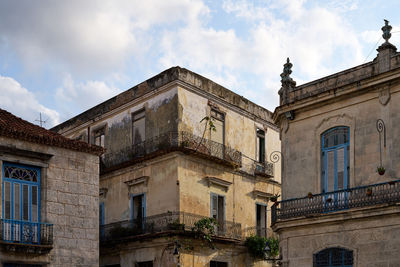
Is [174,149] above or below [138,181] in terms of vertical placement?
above

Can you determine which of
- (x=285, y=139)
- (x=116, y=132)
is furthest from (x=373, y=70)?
(x=116, y=132)

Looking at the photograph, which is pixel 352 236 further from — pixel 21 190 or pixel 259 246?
pixel 21 190

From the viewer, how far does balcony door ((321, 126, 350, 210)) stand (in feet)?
55.1

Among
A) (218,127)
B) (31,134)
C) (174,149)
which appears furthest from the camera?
(218,127)

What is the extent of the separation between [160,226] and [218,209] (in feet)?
10.1

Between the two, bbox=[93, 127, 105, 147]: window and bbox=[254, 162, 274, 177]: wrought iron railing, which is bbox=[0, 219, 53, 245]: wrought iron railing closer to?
bbox=[93, 127, 105, 147]: window

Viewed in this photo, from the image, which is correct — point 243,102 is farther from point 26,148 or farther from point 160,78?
point 26,148

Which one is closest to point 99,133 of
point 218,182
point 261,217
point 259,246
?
point 218,182

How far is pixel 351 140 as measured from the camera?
17094 millimetres

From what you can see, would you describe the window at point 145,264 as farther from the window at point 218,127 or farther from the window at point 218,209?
the window at point 218,127

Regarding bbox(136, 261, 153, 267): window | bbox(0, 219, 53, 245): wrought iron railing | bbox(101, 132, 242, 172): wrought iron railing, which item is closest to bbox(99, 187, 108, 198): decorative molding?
bbox(101, 132, 242, 172): wrought iron railing

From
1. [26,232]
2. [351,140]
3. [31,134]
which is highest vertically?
[31,134]

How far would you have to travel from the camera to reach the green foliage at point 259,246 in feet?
80.6

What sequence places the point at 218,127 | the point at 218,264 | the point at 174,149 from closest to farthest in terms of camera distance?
the point at 174,149 → the point at 218,264 → the point at 218,127
